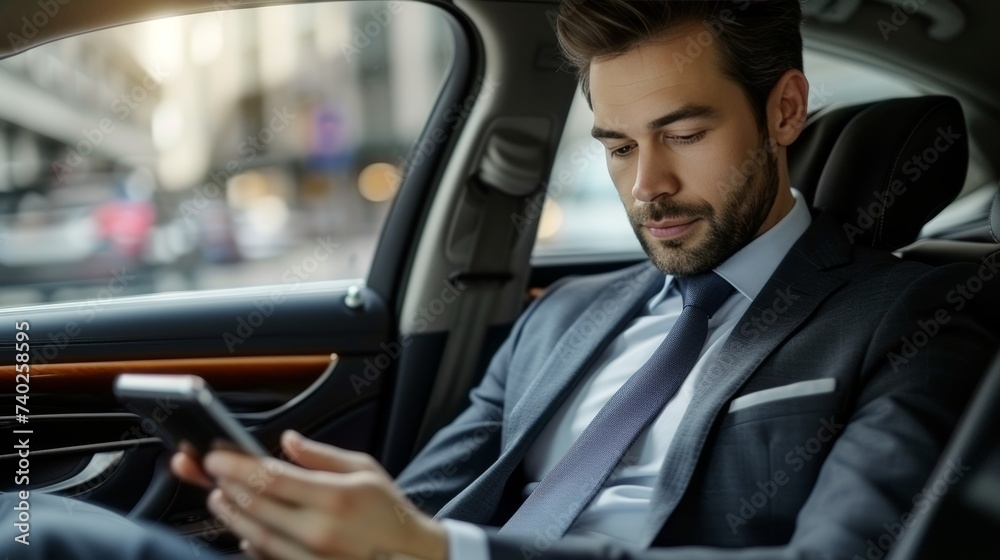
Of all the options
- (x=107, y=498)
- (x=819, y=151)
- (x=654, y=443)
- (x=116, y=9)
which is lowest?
(x=654, y=443)

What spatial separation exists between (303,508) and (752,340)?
0.80 meters

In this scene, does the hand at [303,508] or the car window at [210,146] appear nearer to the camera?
the hand at [303,508]

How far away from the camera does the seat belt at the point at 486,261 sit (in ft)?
7.03

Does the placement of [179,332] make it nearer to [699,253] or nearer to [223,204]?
Result: [699,253]

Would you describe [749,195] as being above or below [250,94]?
below

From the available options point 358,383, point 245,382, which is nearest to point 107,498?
point 245,382

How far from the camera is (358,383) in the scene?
2068 millimetres

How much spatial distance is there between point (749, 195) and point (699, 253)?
130mm

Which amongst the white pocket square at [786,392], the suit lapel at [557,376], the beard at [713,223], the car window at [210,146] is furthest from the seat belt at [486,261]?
the white pocket square at [786,392]

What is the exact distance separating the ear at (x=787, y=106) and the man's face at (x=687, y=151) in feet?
0.23

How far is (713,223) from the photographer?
59.7 inches

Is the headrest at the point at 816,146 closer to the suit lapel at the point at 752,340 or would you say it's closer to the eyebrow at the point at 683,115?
the suit lapel at the point at 752,340

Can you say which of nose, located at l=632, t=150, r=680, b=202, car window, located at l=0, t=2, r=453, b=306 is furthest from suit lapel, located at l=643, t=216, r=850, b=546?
car window, located at l=0, t=2, r=453, b=306

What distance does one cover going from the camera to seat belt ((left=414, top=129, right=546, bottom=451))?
2.14 metres
